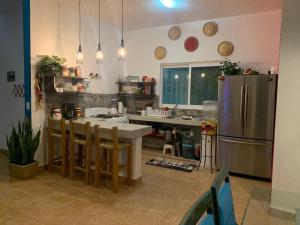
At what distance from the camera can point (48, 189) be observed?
10.1ft

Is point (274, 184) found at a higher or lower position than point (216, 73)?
lower

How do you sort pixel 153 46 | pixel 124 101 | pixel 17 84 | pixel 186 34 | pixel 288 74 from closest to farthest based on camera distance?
pixel 288 74 < pixel 17 84 < pixel 186 34 < pixel 153 46 < pixel 124 101

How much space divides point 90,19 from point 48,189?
3235 mm

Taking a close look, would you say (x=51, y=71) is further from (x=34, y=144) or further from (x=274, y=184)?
(x=274, y=184)

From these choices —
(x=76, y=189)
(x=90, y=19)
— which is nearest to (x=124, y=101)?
(x=90, y=19)

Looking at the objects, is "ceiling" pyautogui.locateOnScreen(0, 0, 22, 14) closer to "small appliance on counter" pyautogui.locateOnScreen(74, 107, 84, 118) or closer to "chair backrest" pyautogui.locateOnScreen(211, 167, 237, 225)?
"small appliance on counter" pyautogui.locateOnScreen(74, 107, 84, 118)

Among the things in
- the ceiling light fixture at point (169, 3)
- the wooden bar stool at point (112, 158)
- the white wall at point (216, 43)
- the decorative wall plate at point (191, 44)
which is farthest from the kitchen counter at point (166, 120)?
the ceiling light fixture at point (169, 3)

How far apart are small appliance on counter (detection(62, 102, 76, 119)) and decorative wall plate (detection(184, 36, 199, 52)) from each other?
2612mm

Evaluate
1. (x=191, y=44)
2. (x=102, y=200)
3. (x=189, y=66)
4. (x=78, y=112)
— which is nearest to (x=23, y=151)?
(x=78, y=112)

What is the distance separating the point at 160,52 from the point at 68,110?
242 centimetres

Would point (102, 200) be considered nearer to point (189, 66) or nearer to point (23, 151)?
point (23, 151)

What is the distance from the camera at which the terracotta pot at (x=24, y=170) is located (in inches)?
131

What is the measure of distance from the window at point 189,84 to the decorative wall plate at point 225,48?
0.98ft

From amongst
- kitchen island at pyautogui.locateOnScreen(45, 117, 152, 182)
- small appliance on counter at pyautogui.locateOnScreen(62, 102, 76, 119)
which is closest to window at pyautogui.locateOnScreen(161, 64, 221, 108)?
kitchen island at pyautogui.locateOnScreen(45, 117, 152, 182)
